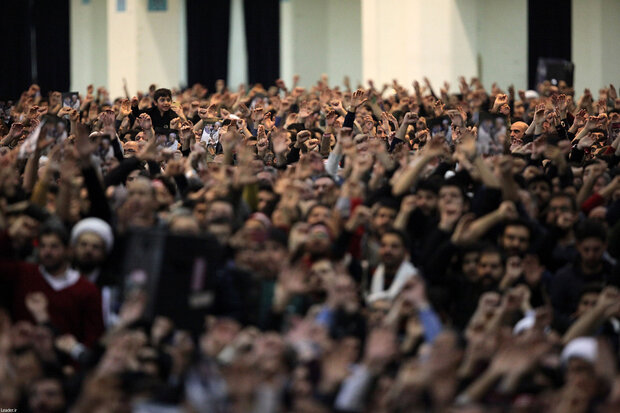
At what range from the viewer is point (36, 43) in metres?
27.9

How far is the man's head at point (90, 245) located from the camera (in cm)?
648

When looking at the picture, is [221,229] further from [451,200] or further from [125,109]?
[125,109]

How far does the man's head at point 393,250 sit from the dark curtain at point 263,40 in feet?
67.9

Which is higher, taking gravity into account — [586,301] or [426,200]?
[426,200]

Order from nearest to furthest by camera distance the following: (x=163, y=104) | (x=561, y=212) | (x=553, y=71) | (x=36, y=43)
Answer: (x=561, y=212), (x=163, y=104), (x=553, y=71), (x=36, y=43)

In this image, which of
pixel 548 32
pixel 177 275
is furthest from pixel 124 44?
pixel 177 275

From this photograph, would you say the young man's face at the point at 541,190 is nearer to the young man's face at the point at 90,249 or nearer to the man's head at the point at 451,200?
the man's head at the point at 451,200

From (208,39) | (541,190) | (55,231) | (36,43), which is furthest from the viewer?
(208,39)

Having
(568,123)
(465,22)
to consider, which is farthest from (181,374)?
(465,22)

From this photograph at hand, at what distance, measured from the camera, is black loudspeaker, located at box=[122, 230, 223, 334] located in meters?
5.60

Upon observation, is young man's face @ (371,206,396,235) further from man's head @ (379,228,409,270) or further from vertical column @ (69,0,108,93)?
vertical column @ (69,0,108,93)

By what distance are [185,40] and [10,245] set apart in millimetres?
21871

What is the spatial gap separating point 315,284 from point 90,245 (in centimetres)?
120

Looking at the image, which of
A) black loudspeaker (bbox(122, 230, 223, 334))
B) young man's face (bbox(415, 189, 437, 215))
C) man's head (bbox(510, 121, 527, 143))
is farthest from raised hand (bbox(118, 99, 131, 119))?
black loudspeaker (bbox(122, 230, 223, 334))
